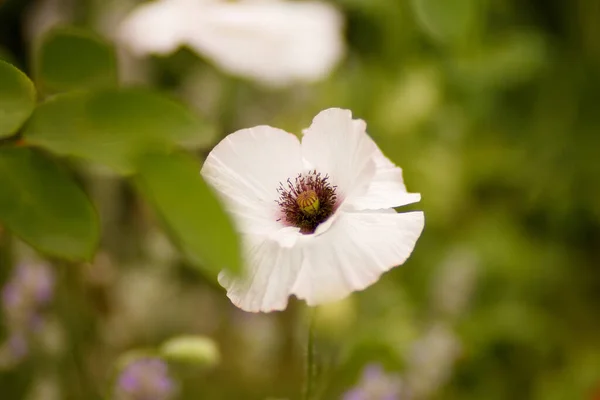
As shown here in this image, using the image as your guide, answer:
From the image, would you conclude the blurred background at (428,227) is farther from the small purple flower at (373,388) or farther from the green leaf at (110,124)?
the green leaf at (110,124)

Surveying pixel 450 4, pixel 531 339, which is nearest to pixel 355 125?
pixel 450 4

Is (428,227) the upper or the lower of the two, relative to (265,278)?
lower

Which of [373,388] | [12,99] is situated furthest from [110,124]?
[373,388]

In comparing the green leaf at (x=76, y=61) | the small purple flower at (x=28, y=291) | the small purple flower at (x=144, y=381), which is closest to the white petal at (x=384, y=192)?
the green leaf at (x=76, y=61)

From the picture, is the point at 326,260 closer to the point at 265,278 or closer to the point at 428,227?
the point at 265,278

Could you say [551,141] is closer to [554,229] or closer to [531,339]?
[554,229]

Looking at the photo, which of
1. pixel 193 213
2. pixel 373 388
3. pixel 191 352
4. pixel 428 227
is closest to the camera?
pixel 193 213

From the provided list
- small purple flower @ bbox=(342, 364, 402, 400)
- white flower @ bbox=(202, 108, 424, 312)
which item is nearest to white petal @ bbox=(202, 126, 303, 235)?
white flower @ bbox=(202, 108, 424, 312)

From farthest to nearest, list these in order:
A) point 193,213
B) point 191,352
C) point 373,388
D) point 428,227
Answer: point 428,227, point 373,388, point 191,352, point 193,213
